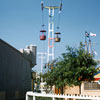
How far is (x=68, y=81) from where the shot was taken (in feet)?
61.9

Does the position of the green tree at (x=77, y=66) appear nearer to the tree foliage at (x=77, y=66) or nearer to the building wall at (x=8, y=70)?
the tree foliage at (x=77, y=66)

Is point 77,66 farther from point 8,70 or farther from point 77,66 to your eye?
point 8,70

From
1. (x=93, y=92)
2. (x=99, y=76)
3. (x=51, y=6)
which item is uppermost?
(x=51, y=6)

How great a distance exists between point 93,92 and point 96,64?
1286cm

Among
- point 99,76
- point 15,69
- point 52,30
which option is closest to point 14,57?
point 15,69

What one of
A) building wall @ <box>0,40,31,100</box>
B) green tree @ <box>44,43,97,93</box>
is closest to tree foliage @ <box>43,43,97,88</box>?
green tree @ <box>44,43,97,93</box>

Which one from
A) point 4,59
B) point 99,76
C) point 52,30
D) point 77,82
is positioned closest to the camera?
point 4,59

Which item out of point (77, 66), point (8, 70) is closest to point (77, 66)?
point (77, 66)

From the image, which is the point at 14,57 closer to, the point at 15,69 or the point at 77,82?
the point at 15,69

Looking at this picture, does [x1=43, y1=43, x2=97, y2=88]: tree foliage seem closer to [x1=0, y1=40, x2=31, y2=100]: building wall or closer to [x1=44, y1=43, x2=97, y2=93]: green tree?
[x1=44, y1=43, x2=97, y2=93]: green tree

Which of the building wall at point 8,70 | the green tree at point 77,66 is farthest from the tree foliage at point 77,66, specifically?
the building wall at point 8,70

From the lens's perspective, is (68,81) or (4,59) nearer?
(4,59)

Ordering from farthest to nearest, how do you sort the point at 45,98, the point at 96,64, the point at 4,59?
the point at 96,64
the point at 4,59
the point at 45,98

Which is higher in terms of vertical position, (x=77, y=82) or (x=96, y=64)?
(x=96, y=64)
